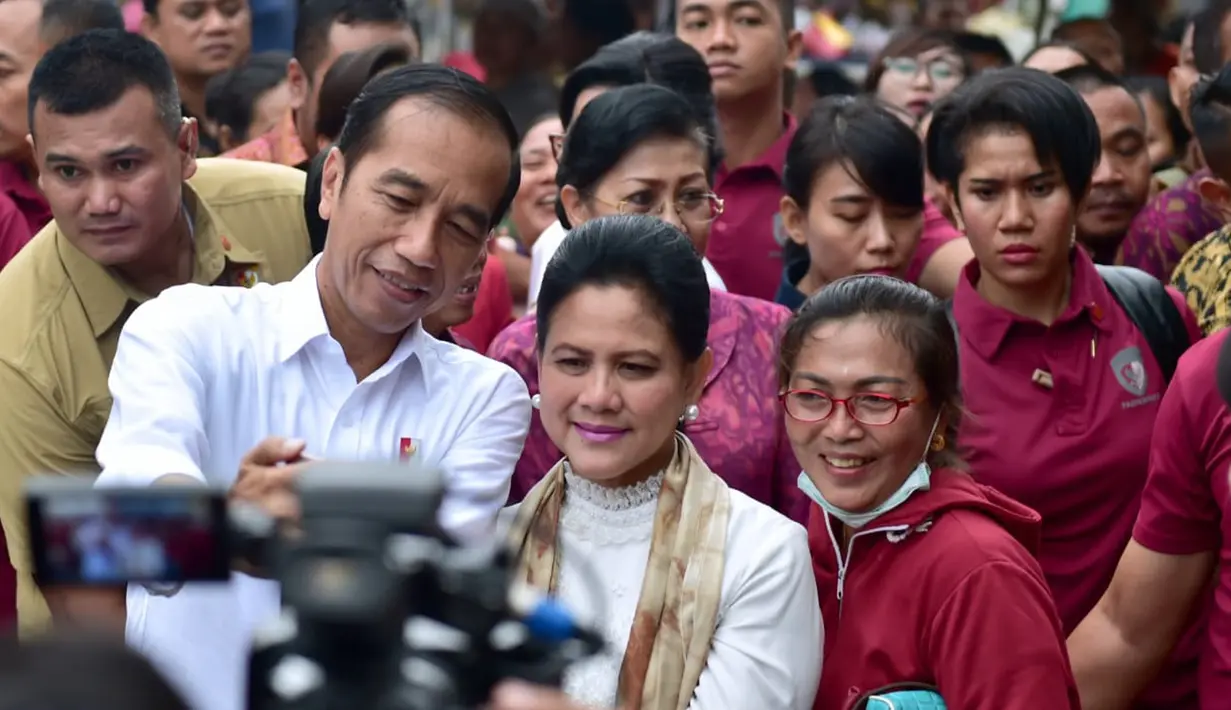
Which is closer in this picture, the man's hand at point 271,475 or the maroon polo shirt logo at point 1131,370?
the man's hand at point 271,475

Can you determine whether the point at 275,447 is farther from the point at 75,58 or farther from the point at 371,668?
the point at 75,58

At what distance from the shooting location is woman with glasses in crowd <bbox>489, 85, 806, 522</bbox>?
11.5 feet

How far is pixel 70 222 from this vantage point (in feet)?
12.2

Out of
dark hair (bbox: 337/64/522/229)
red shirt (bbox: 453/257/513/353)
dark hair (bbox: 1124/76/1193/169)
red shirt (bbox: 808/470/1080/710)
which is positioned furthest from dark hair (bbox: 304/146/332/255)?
dark hair (bbox: 1124/76/1193/169)

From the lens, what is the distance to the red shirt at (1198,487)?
10.7 ft

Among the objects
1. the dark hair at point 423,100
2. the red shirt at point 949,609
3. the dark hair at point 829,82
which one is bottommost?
the red shirt at point 949,609

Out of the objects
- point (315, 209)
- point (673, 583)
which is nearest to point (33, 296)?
point (315, 209)

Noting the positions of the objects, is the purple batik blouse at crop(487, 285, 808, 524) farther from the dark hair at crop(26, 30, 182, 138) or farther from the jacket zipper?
the dark hair at crop(26, 30, 182, 138)

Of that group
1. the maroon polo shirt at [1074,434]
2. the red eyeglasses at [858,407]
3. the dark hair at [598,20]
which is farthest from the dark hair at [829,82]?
the red eyeglasses at [858,407]

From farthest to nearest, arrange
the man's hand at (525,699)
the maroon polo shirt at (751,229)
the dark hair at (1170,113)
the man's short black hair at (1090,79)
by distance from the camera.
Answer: the dark hair at (1170,113), the man's short black hair at (1090,79), the maroon polo shirt at (751,229), the man's hand at (525,699)

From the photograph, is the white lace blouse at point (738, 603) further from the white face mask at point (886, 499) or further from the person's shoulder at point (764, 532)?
the white face mask at point (886, 499)

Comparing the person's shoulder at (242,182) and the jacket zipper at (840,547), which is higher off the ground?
the person's shoulder at (242,182)

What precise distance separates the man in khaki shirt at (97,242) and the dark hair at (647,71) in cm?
108

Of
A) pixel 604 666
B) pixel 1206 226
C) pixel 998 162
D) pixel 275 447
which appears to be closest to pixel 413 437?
pixel 604 666
